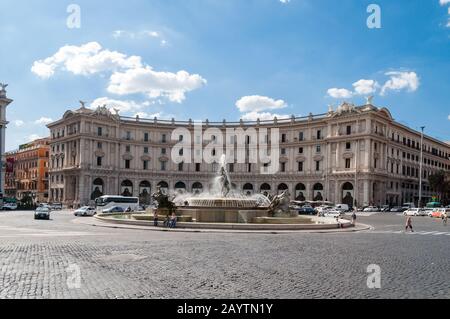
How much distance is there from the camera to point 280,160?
88000mm

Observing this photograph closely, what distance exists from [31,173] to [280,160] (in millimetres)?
64914

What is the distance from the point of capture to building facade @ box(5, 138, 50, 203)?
345ft

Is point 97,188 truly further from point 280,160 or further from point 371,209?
point 371,209

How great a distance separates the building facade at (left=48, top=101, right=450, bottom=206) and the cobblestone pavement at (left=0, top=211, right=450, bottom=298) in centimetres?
5920

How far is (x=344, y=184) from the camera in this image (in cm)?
7750

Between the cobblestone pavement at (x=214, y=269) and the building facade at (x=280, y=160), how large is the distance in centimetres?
5920

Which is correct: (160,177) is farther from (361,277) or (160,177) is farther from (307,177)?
(361,277)

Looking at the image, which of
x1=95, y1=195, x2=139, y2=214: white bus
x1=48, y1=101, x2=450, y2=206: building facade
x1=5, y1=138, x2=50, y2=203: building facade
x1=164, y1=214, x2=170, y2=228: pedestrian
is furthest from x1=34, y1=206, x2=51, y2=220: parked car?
x1=5, y1=138, x2=50, y2=203: building facade

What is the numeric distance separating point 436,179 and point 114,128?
6459 cm

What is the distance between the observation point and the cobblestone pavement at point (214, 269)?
32.0 ft

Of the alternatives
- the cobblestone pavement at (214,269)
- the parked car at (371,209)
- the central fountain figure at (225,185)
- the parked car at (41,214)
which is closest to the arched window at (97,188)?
the parked car at (41,214)

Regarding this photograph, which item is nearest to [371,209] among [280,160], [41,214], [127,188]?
[280,160]

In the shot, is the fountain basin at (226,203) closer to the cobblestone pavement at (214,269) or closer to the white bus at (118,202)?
the cobblestone pavement at (214,269)
